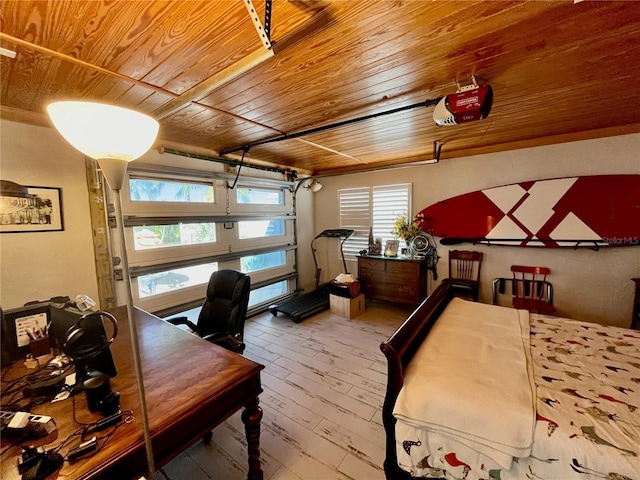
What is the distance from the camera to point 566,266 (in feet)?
10.3

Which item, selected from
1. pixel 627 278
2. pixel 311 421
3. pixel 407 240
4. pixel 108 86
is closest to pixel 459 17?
pixel 108 86

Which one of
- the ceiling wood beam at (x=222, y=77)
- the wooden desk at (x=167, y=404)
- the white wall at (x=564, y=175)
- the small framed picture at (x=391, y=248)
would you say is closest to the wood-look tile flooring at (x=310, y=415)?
the wooden desk at (x=167, y=404)

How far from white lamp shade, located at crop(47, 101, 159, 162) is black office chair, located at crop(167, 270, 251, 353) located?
149cm

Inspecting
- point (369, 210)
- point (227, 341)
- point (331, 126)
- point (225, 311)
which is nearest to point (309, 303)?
point (369, 210)

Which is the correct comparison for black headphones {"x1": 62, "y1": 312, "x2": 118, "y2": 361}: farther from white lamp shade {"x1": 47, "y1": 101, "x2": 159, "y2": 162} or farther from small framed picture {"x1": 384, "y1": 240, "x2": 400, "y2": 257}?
small framed picture {"x1": 384, "y1": 240, "x2": 400, "y2": 257}

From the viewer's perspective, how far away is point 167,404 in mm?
1058

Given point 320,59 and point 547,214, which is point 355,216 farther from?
point 320,59

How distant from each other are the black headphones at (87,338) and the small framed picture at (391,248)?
11.6ft

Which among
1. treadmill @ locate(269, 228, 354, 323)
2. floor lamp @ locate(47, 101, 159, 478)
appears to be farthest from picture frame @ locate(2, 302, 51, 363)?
treadmill @ locate(269, 228, 354, 323)

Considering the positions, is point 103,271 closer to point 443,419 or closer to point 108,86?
point 108,86

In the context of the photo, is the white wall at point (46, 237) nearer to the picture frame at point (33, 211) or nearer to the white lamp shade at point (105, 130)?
the picture frame at point (33, 211)

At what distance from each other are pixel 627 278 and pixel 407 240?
7.83ft

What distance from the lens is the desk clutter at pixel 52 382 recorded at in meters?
0.84

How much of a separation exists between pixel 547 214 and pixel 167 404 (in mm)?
4163
